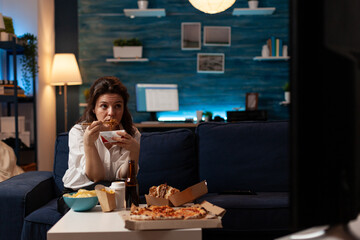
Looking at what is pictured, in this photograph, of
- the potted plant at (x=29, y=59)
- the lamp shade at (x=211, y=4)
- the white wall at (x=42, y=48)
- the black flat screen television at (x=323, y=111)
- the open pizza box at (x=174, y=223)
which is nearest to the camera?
the black flat screen television at (x=323, y=111)

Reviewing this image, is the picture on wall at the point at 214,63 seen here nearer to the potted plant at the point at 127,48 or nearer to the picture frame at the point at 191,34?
the picture frame at the point at 191,34

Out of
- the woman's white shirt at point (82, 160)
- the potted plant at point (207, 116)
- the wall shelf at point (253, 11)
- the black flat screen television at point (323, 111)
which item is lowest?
the woman's white shirt at point (82, 160)

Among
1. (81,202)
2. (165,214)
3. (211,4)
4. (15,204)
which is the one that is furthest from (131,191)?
(211,4)

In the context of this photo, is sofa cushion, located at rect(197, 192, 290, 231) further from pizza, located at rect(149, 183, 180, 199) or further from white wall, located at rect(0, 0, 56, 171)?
white wall, located at rect(0, 0, 56, 171)

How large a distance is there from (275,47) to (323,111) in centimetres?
495

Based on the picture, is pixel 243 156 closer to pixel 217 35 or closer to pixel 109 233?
pixel 109 233

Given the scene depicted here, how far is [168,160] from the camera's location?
251 cm

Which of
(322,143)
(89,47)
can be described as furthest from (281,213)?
(89,47)

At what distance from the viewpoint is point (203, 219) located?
132cm

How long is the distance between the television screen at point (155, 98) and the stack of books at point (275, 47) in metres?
1.33

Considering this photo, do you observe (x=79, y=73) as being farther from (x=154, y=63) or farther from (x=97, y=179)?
(x=97, y=179)

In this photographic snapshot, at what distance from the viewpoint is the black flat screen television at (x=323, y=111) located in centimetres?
35

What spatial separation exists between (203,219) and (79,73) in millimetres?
4020

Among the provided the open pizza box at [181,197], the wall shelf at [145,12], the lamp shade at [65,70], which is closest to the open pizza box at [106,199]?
the open pizza box at [181,197]
